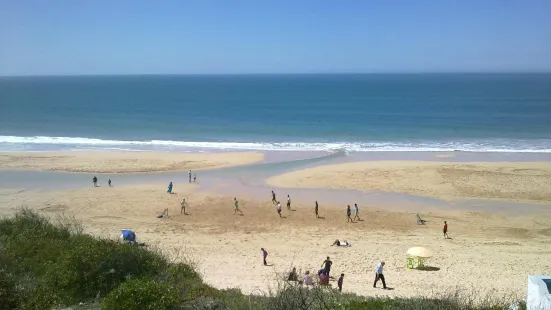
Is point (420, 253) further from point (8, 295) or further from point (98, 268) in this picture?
point (8, 295)

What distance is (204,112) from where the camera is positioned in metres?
68.1

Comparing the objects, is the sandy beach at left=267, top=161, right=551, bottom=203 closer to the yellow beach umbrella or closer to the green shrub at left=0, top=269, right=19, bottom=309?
the yellow beach umbrella

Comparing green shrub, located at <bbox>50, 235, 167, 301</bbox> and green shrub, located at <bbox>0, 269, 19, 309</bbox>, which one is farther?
green shrub, located at <bbox>50, 235, 167, 301</bbox>

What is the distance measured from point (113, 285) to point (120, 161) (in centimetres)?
2545

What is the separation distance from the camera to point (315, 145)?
1598 inches

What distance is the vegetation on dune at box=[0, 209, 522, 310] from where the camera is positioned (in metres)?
7.54

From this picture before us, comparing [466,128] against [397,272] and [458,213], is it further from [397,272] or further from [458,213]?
[397,272]

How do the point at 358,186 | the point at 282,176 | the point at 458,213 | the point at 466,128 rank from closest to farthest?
1. the point at 458,213
2. the point at 358,186
3. the point at 282,176
4. the point at 466,128

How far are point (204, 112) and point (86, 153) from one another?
3259cm

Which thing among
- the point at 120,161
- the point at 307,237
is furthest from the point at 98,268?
the point at 120,161

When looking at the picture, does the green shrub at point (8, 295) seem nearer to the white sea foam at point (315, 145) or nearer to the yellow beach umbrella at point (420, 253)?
the yellow beach umbrella at point (420, 253)

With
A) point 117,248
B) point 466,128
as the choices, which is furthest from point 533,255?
point 466,128

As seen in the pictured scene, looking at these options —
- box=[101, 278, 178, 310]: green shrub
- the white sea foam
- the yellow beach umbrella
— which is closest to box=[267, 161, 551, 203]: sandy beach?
the white sea foam

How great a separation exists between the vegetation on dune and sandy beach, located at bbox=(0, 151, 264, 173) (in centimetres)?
1981
